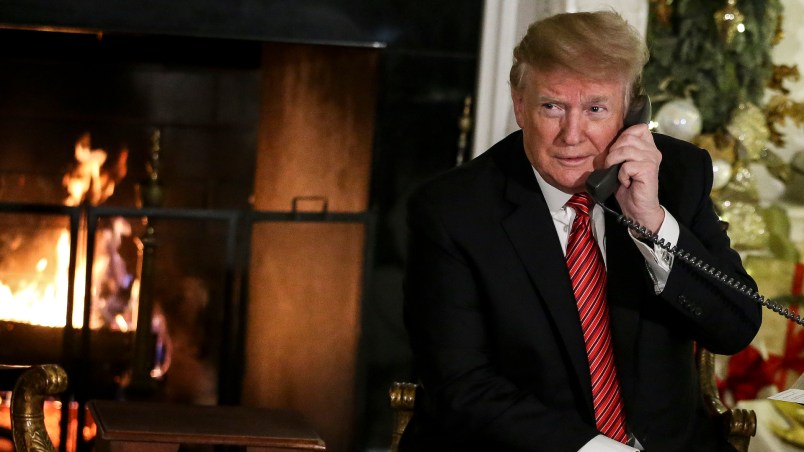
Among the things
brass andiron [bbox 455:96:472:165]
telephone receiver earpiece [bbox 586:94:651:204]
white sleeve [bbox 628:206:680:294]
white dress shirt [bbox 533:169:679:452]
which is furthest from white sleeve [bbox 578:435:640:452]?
brass andiron [bbox 455:96:472:165]

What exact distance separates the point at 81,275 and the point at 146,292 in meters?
0.20

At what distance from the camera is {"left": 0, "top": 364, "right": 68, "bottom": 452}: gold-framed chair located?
7.04ft

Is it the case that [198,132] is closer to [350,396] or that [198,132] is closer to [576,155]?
[350,396]

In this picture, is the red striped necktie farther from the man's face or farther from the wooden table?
the wooden table

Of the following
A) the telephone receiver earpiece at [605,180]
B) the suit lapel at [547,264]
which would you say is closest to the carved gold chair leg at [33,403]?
the suit lapel at [547,264]

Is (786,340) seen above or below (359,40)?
below

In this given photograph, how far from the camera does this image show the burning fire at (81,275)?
3.48m

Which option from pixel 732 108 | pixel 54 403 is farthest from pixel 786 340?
pixel 54 403

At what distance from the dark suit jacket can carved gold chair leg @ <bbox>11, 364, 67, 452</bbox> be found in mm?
643

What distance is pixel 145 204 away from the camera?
3.54 meters

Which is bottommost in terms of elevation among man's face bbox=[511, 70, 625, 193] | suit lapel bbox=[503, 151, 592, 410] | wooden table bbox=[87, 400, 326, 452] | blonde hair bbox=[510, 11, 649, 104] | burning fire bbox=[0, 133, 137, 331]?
wooden table bbox=[87, 400, 326, 452]

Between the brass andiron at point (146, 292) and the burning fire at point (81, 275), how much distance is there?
1.5 inches

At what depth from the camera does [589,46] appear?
6.66 feet

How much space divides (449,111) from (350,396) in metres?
0.90
